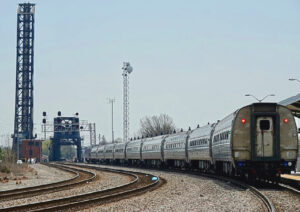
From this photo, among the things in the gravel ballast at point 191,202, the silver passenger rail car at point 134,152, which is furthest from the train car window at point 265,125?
the silver passenger rail car at point 134,152

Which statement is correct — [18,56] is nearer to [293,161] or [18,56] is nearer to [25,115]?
[25,115]

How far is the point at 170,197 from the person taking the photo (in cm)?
1866

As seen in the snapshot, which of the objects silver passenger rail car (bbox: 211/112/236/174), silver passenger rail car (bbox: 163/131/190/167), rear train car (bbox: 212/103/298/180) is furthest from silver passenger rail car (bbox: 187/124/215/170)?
rear train car (bbox: 212/103/298/180)

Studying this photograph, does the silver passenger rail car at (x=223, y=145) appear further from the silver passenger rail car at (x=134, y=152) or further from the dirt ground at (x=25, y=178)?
the silver passenger rail car at (x=134, y=152)

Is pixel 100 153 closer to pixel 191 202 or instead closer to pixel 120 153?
pixel 120 153

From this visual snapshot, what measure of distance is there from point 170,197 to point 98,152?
7583 cm

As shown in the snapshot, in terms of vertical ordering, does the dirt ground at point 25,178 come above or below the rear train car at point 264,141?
below

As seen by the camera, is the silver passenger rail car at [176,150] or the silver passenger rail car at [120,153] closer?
the silver passenger rail car at [176,150]

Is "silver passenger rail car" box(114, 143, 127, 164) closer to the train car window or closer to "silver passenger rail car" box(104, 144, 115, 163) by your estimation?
"silver passenger rail car" box(104, 144, 115, 163)

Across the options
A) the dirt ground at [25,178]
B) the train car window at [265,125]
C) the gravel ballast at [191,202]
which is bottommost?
the dirt ground at [25,178]

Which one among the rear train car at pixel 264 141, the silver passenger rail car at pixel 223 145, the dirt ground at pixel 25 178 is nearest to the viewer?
the rear train car at pixel 264 141

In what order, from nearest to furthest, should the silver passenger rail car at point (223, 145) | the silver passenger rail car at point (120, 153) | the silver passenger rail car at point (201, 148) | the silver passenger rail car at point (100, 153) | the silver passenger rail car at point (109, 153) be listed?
the silver passenger rail car at point (223, 145) < the silver passenger rail car at point (201, 148) < the silver passenger rail car at point (120, 153) < the silver passenger rail car at point (109, 153) < the silver passenger rail car at point (100, 153)

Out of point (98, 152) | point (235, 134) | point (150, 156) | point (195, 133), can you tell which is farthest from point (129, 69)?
point (235, 134)

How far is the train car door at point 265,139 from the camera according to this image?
74.1 feet
